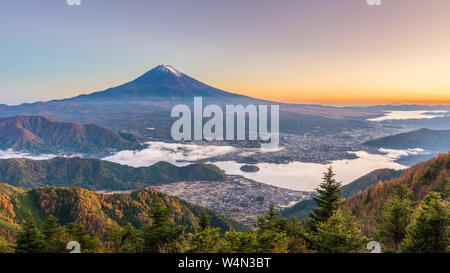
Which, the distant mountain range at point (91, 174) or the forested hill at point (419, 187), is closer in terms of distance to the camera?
the forested hill at point (419, 187)

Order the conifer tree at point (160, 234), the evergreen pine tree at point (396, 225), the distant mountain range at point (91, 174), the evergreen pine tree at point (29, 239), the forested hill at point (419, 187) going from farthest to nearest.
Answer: the distant mountain range at point (91, 174), the forested hill at point (419, 187), the evergreen pine tree at point (29, 239), the conifer tree at point (160, 234), the evergreen pine tree at point (396, 225)

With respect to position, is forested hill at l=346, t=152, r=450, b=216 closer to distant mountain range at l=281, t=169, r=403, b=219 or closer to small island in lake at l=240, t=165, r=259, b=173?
distant mountain range at l=281, t=169, r=403, b=219

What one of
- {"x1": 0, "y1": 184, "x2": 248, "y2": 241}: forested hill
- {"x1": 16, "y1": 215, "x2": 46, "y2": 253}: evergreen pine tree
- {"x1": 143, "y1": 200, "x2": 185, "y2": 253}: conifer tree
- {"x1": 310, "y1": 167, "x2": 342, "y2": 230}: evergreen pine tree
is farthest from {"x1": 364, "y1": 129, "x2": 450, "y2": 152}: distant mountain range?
{"x1": 16, "y1": 215, "x2": 46, "y2": 253}: evergreen pine tree

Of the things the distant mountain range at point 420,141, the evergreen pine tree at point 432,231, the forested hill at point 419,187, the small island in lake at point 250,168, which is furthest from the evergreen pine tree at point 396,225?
the distant mountain range at point 420,141

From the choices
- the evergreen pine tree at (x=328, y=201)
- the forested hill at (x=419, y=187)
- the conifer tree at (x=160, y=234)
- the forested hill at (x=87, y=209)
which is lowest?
the forested hill at (x=87, y=209)

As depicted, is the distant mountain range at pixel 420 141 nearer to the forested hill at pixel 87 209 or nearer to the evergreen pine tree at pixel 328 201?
the forested hill at pixel 87 209

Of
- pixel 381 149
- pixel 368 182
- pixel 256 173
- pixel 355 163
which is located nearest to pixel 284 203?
pixel 368 182
